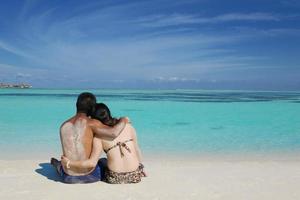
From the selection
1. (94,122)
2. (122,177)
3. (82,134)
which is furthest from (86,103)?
(122,177)

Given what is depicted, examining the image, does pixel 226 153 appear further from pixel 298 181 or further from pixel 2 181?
pixel 2 181

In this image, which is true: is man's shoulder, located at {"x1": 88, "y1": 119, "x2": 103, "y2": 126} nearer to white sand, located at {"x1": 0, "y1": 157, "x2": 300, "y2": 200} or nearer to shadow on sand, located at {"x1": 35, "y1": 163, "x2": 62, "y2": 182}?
white sand, located at {"x1": 0, "y1": 157, "x2": 300, "y2": 200}

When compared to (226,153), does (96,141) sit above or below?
above

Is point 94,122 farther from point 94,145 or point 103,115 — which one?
point 94,145

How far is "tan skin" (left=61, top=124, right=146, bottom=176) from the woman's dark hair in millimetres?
214

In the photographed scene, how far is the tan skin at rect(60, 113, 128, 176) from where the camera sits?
4.26 m

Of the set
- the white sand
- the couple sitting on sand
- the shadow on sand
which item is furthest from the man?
the shadow on sand

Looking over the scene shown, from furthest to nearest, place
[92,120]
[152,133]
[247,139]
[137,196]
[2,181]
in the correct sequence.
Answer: [152,133]
[247,139]
[2,181]
[92,120]
[137,196]

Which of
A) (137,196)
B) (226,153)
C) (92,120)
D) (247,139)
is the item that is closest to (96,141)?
(92,120)

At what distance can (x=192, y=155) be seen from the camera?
309 inches

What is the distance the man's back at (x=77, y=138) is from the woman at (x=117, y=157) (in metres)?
0.08

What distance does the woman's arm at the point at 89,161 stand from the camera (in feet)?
14.1

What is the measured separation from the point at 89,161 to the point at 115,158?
1.02 ft

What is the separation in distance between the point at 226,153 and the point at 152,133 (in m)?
3.73
